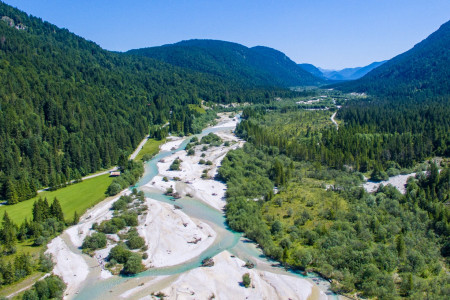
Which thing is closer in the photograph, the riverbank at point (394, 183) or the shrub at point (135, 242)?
the shrub at point (135, 242)

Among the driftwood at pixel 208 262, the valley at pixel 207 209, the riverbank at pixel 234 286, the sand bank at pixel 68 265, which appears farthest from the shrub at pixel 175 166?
the riverbank at pixel 234 286

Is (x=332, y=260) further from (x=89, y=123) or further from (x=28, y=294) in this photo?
(x=89, y=123)

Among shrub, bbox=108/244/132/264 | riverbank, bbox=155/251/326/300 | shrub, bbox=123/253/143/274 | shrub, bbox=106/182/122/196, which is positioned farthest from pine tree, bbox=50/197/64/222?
riverbank, bbox=155/251/326/300

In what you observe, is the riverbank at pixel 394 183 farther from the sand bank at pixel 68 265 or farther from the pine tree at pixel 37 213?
the pine tree at pixel 37 213

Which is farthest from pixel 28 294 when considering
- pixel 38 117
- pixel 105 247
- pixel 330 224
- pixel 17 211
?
pixel 38 117

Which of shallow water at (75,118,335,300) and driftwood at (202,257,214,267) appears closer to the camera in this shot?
shallow water at (75,118,335,300)

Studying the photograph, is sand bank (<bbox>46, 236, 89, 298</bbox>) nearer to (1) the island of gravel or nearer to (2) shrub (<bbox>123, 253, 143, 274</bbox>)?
(1) the island of gravel
